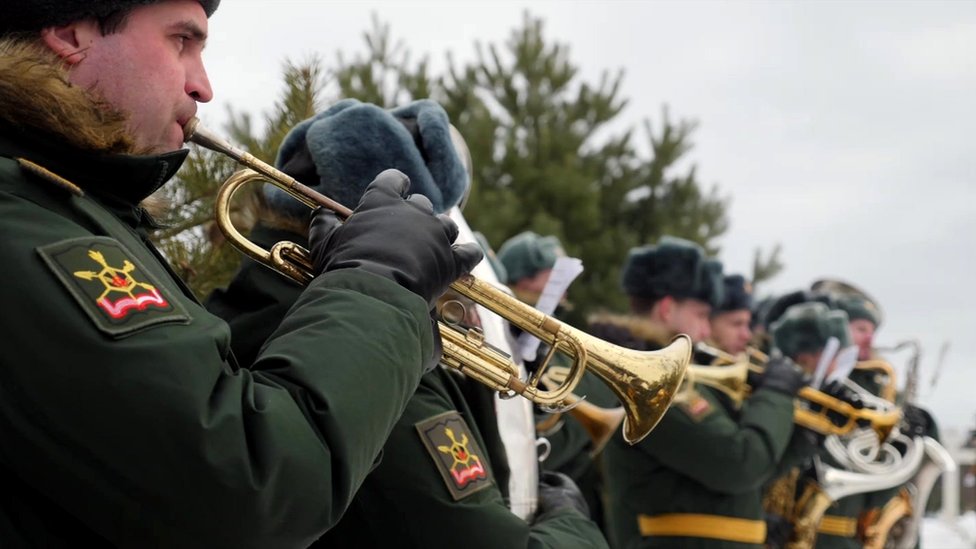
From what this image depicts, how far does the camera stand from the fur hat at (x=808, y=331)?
26.7 feet

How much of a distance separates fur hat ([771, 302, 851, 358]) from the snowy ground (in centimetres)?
345

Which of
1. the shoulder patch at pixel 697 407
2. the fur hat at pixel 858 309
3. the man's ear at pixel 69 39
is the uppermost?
the man's ear at pixel 69 39

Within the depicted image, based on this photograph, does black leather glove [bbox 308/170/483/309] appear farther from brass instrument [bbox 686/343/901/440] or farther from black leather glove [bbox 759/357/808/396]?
black leather glove [bbox 759/357/808/396]

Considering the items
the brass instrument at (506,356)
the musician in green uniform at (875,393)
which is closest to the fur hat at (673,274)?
the musician in green uniform at (875,393)

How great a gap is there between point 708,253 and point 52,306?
485 inches

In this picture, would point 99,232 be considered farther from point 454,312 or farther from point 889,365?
point 889,365

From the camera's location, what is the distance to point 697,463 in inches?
211

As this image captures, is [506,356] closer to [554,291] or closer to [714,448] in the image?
[554,291]

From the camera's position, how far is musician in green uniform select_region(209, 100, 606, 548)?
7.86ft

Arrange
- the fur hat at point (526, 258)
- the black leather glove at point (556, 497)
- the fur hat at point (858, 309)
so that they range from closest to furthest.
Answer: the black leather glove at point (556, 497) → the fur hat at point (526, 258) → the fur hat at point (858, 309)

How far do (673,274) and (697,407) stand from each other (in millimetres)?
1103

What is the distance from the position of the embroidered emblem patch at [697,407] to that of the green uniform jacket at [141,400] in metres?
3.77

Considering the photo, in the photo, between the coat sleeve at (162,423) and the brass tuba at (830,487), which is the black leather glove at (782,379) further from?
the coat sleeve at (162,423)

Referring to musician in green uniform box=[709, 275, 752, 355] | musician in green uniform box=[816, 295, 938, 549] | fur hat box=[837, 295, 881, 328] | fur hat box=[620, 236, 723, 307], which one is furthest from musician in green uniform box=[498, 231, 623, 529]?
fur hat box=[837, 295, 881, 328]
